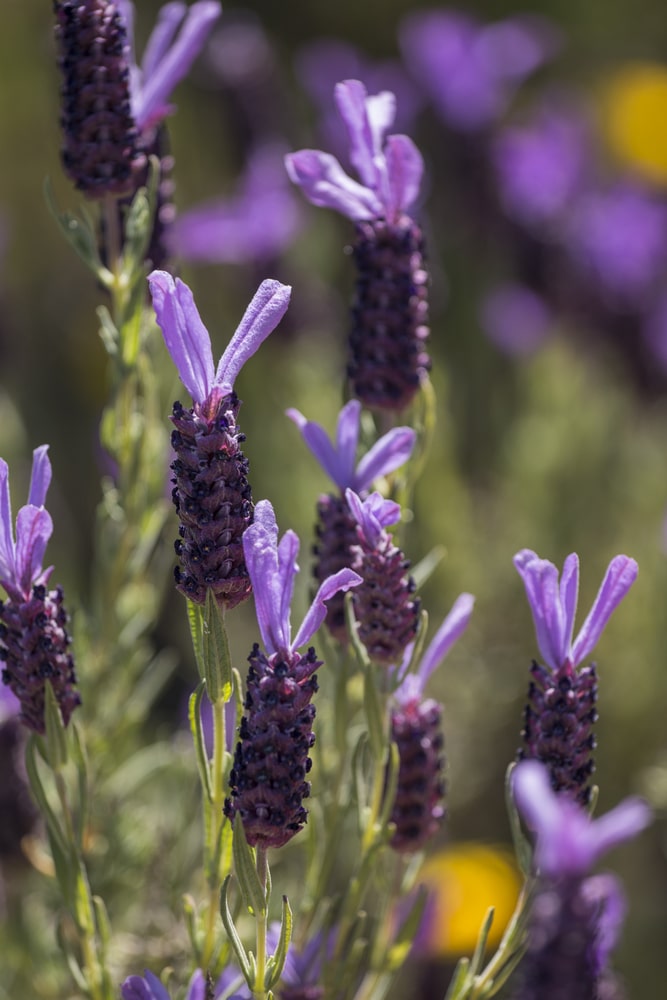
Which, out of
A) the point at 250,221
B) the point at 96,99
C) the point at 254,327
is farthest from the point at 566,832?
the point at 250,221

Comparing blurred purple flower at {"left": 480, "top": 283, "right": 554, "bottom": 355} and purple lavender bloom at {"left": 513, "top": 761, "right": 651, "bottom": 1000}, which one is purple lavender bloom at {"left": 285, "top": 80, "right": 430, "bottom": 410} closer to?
purple lavender bloom at {"left": 513, "top": 761, "right": 651, "bottom": 1000}

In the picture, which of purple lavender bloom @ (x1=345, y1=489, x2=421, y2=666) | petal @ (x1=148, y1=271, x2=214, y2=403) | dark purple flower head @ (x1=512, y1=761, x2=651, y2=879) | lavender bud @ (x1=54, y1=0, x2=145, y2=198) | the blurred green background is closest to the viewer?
dark purple flower head @ (x1=512, y1=761, x2=651, y2=879)

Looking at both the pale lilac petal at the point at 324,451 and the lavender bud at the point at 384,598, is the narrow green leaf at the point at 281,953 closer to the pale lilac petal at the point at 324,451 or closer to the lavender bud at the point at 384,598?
the lavender bud at the point at 384,598

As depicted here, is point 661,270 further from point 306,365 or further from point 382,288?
point 382,288

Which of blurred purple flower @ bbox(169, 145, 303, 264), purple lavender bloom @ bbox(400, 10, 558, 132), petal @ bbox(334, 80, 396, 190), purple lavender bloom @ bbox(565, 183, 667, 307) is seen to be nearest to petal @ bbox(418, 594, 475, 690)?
petal @ bbox(334, 80, 396, 190)

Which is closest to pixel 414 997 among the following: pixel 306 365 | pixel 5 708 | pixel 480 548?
pixel 5 708

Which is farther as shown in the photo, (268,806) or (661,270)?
(661,270)

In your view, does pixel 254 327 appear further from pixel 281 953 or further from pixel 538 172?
pixel 538 172
